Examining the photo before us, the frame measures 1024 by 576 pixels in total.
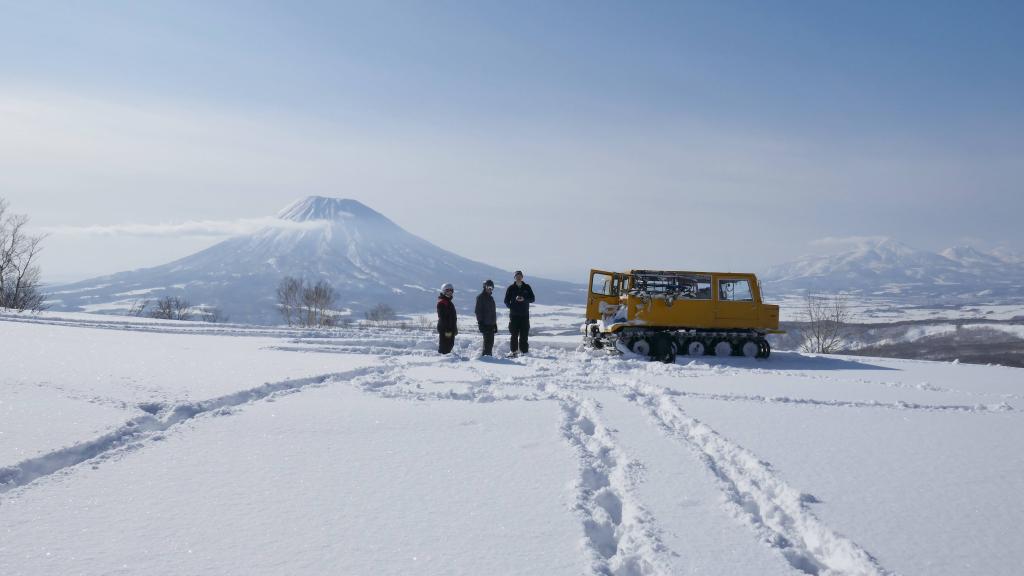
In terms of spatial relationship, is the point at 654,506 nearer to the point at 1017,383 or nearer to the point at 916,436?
the point at 916,436

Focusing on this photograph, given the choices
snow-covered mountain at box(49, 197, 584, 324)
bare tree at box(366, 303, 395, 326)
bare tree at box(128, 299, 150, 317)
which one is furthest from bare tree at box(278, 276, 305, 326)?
snow-covered mountain at box(49, 197, 584, 324)

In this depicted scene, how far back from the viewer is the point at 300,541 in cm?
369

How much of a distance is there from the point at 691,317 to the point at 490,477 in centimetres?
1178

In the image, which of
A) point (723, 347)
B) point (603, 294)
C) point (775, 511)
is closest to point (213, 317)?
point (603, 294)

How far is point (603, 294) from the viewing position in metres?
17.8

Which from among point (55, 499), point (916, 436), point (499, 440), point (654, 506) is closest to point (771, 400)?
point (916, 436)

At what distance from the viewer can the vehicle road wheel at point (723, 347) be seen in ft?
52.9

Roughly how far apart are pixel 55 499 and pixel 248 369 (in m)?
6.64

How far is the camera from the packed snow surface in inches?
141

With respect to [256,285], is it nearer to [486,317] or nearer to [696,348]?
[486,317]

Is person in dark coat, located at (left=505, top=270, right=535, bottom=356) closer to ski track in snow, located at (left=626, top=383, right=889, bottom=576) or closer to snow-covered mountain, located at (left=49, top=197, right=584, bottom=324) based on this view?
ski track in snow, located at (left=626, top=383, right=889, bottom=576)

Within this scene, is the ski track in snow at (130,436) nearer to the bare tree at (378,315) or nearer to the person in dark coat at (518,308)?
the person in dark coat at (518,308)

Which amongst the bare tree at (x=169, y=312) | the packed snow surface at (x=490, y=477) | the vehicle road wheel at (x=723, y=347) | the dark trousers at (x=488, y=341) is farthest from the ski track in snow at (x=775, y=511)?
the bare tree at (x=169, y=312)

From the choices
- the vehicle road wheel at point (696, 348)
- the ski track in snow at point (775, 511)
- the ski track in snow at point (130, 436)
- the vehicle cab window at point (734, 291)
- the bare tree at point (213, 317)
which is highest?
the vehicle cab window at point (734, 291)
